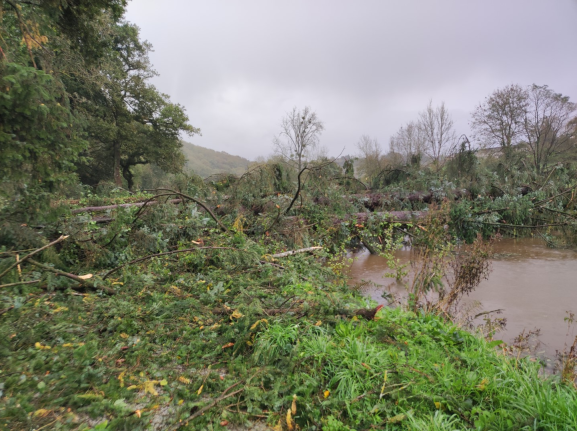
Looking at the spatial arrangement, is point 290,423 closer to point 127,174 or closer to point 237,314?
point 237,314

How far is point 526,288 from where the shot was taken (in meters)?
5.15

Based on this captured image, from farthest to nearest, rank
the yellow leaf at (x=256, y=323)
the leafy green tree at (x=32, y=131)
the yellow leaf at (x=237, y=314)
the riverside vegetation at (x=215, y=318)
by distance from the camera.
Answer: the leafy green tree at (x=32, y=131), the yellow leaf at (x=237, y=314), the yellow leaf at (x=256, y=323), the riverside vegetation at (x=215, y=318)

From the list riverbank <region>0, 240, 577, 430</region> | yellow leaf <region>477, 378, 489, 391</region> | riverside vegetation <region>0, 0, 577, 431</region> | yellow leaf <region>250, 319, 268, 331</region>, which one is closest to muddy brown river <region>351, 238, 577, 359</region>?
riverside vegetation <region>0, 0, 577, 431</region>

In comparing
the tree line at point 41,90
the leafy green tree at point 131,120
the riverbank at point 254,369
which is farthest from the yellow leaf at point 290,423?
the leafy green tree at point 131,120

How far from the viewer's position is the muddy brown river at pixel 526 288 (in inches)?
150

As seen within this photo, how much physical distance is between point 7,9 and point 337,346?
25.7ft

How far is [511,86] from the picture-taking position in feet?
75.0

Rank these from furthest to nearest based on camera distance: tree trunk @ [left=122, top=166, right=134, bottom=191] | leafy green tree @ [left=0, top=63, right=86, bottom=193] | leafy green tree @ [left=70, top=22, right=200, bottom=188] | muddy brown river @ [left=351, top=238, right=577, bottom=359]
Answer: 1. tree trunk @ [left=122, top=166, right=134, bottom=191]
2. leafy green tree @ [left=70, top=22, right=200, bottom=188]
3. muddy brown river @ [left=351, top=238, right=577, bottom=359]
4. leafy green tree @ [left=0, top=63, right=86, bottom=193]

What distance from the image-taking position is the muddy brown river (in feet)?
12.5

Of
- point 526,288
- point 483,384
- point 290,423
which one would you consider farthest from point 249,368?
point 526,288

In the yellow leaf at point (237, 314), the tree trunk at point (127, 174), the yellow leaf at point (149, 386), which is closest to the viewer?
the yellow leaf at point (149, 386)

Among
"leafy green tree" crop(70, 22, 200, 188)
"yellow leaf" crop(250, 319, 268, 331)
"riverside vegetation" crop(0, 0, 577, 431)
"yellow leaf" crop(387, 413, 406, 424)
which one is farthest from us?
"leafy green tree" crop(70, 22, 200, 188)

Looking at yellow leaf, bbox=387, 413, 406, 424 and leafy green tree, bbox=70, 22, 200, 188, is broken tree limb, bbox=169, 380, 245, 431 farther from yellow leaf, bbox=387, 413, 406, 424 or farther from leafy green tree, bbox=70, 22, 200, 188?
leafy green tree, bbox=70, 22, 200, 188

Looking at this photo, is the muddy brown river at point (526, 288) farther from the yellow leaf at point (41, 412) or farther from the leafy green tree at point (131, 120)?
the leafy green tree at point (131, 120)
